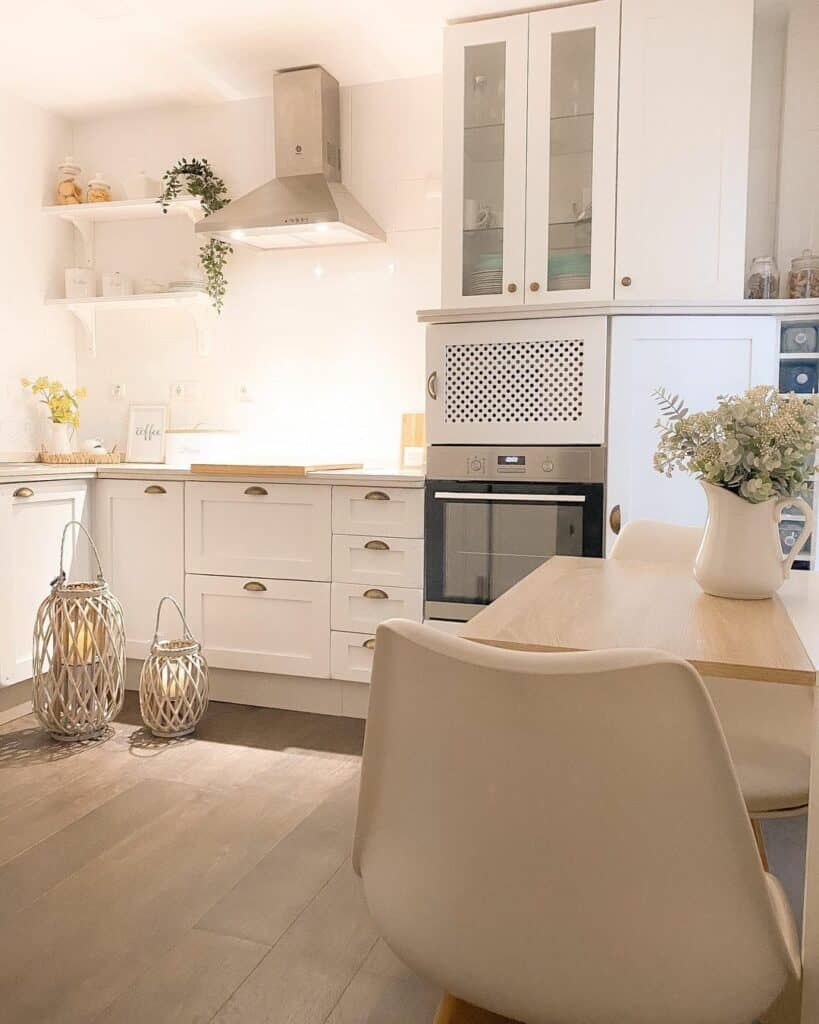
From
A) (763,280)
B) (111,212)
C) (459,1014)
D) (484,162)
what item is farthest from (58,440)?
(459,1014)

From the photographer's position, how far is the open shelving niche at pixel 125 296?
381 centimetres

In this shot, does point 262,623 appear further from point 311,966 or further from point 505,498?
point 311,966

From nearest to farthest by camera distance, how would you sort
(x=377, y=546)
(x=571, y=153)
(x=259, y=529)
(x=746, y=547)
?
(x=746, y=547), (x=571, y=153), (x=377, y=546), (x=259, y=529)

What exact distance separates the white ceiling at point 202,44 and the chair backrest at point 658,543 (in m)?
1.97

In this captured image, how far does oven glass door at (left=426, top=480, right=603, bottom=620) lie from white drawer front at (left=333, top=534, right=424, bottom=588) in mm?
53

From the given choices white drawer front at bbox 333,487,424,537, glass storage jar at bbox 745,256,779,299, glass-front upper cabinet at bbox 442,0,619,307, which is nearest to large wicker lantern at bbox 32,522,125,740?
white drawer front at bbox 333,487,424,537

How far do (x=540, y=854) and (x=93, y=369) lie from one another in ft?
12.6

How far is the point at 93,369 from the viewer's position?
4184mm

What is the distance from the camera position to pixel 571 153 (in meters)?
2.98

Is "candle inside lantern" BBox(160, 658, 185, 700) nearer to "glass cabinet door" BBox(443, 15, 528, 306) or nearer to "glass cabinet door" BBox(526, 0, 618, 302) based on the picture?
"glass cabinet door" BBox(443, 15, 528, 306)

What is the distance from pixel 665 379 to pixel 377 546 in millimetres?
1119

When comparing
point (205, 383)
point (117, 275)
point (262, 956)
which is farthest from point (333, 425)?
point (262, 956)

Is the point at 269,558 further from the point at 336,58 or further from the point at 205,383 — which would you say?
the point at 336,58

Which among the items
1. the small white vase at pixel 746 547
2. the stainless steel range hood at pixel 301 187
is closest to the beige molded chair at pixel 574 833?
the small white vase at pixel 746 547
